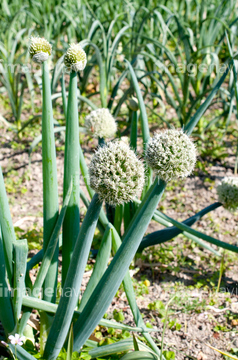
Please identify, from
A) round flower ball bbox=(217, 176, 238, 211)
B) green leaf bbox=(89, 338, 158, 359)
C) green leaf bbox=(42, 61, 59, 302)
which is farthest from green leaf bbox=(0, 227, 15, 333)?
round flower ball bbox=(217, 176, 238, 211)

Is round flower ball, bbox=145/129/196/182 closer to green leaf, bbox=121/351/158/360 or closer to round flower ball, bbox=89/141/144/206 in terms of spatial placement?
round flower ball, bbox=89/141/144/206

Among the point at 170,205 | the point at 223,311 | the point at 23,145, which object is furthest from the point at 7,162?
the point at 223,311

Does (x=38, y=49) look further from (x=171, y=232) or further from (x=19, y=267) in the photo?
(x=171, y=232)

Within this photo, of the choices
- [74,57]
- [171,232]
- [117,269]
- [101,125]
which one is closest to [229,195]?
[171,232]

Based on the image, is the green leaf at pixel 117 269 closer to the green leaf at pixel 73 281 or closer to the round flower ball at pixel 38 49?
the green leaf at pixel 73 281

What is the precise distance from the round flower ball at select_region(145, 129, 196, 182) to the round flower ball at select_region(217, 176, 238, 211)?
76 cm

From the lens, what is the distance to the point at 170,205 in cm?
234

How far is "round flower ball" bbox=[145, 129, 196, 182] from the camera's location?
0.77 m

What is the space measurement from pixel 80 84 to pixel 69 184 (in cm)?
245

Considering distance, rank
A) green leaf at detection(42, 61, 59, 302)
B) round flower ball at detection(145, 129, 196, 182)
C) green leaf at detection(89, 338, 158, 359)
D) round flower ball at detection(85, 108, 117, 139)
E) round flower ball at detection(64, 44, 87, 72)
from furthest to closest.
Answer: round flower ball at detection(85, 108, 117, 139)
green leaf at detection(89, 338, 158, 359)
green leaf at detection(42, 61, 59, 302)
round flower ball at detection(64, 44, 87, 72)
round flower ball at detection(145, 129, 196, 182)

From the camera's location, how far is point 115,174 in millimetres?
780

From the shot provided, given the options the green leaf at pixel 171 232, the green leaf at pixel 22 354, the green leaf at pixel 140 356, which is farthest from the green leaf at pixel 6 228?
the green leaf at pixel 171 232

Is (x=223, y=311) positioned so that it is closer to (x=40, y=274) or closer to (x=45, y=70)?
(x=40, y=274)

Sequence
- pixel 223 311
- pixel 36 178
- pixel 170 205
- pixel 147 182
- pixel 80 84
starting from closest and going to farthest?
pixel 147 182, pixel 223 311, pixel 170 205, pixel 36 178, pixel 80 84
